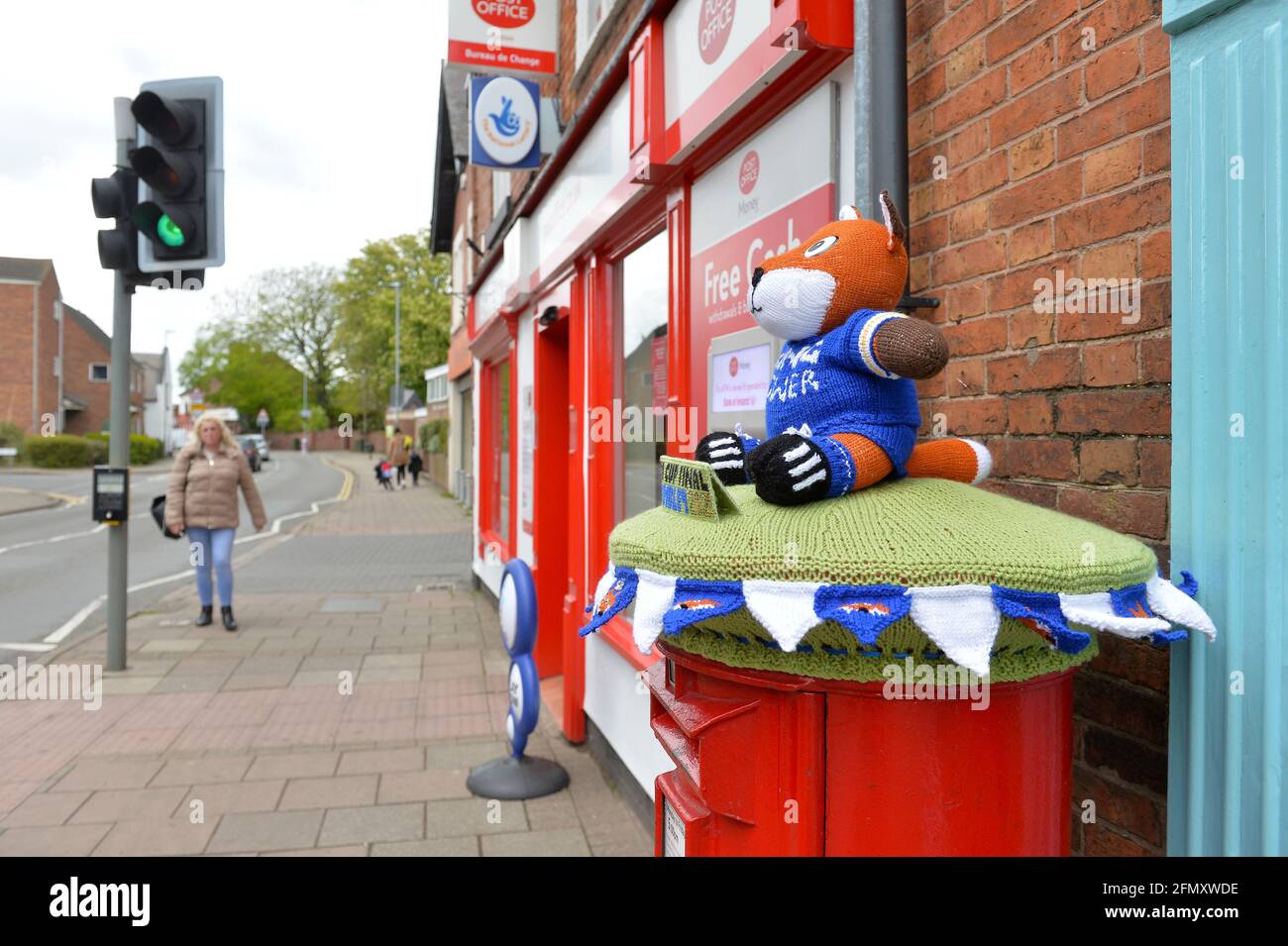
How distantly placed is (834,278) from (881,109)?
3.02ft

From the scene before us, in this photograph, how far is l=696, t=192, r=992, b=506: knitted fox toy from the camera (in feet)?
5.40

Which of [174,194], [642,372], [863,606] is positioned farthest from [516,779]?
[174,194]

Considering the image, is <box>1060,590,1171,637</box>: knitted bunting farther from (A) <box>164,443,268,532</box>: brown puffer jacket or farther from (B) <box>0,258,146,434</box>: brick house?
(B) <box>0,258,146,434</box>: brick house

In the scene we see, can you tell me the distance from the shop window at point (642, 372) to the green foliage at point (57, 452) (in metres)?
42.1

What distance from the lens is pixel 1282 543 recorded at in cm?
161

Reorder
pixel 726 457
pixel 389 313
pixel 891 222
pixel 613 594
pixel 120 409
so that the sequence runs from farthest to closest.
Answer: pixel 389 313
pixel 120 409
pixel 726 457
pixel 891 222
pixel 613 594

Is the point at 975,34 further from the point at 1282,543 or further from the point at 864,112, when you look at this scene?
the point at 1282,543

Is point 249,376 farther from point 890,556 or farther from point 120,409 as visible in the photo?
point 890,556

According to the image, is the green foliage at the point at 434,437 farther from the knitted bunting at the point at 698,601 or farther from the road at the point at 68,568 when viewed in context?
the knitted bunting at the point at 698,601

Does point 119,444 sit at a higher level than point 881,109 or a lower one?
lower

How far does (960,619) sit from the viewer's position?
1.44 metres

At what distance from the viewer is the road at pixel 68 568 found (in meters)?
8.50

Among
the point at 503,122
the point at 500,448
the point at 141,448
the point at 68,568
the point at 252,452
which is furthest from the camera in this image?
the point at 141,448

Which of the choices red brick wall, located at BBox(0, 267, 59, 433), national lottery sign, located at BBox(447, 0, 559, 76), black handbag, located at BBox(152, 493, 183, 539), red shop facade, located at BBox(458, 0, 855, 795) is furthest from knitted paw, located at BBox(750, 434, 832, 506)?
red brick wall, located at BBox(0, 267, 59, 433)
